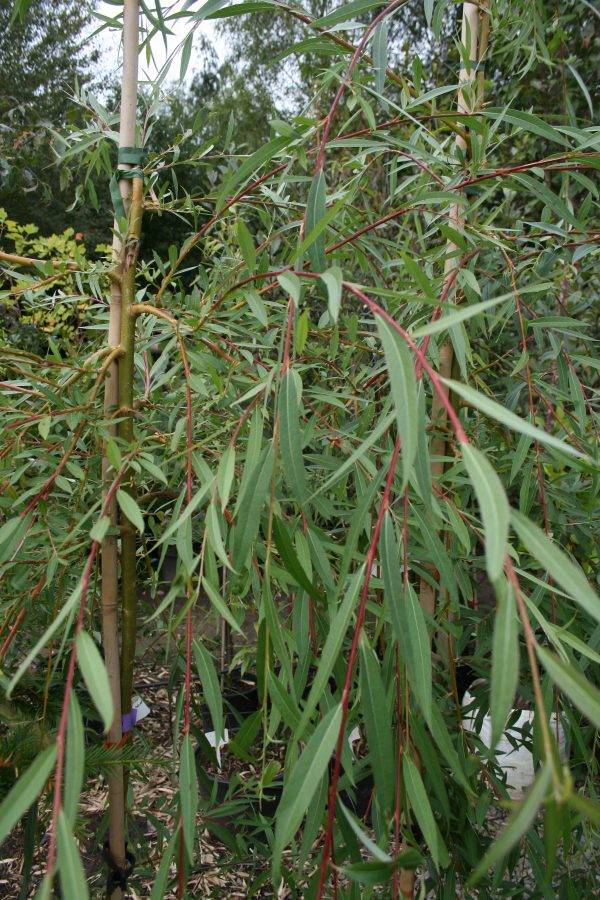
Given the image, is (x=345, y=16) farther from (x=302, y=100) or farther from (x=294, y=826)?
(x=302, y=100)

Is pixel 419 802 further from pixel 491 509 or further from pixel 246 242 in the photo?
pixel 246 242

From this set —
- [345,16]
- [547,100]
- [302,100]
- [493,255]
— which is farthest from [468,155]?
[302,100]

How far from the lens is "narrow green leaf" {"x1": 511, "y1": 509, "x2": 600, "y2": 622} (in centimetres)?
25

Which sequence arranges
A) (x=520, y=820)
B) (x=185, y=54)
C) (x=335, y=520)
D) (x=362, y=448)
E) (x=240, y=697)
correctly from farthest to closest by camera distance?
(x=240, y=697) < (x=335, y=520) < (x=185, y=54) < (x=362, y=448) < (x=520, y=820)

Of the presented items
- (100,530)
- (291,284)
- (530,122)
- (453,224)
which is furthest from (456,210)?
(100,530)

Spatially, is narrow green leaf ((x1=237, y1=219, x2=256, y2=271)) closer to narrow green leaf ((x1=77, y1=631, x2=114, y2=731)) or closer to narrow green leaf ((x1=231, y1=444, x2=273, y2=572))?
narrow green leaf ((x1=231, y1=444, x2=273, y2=572))

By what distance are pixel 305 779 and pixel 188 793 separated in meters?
0.13

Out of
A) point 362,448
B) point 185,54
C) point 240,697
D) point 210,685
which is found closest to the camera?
point 362,448

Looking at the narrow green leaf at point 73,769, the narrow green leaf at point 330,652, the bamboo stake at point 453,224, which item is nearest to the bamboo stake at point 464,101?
the bamboo stake at point 453,224

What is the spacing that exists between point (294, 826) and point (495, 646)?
0.14m

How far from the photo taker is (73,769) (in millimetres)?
294

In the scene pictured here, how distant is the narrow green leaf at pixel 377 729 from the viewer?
0.37m

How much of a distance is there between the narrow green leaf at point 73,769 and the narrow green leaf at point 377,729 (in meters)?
0.16

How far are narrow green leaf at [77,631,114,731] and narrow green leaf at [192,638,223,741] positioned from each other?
0.14 metres
